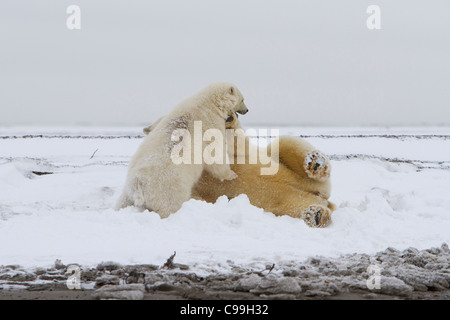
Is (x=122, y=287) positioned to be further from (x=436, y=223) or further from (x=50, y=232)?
(x=436, y=223)

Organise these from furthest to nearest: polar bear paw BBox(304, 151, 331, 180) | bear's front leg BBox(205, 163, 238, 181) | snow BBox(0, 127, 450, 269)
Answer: polar bear paw BBox(304, 151, 331, 180)
bear's front leg BBox(205, 163, 238, 181)
snow BBox(0, 127, 450, 269)

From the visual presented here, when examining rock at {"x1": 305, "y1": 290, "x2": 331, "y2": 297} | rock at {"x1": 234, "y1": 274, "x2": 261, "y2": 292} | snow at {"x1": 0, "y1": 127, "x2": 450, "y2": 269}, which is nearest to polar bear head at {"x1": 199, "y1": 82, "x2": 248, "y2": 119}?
snow at {"x1": 0, "y1": 127, "x2": 450, "y2": 269}

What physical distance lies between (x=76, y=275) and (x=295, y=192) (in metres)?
3.51

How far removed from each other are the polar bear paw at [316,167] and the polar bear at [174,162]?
3.17 feet

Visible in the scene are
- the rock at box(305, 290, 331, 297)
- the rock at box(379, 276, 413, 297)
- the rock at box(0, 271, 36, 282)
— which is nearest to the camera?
the rock at box(305, 290, 331, 297)

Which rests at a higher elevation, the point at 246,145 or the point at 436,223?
the point at 246,145

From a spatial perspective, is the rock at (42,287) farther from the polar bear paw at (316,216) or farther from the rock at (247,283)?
the polar bear paw at (316,216)

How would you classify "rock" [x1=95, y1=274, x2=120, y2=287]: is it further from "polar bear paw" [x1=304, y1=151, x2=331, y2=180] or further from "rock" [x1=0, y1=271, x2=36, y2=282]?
"polar bear paw" [x1=304, y1=151, x2=331, y2=180]

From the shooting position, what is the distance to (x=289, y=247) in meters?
5.29

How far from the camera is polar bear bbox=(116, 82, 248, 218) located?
628 cm

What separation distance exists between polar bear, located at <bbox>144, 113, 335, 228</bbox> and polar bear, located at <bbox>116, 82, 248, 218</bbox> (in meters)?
0.17

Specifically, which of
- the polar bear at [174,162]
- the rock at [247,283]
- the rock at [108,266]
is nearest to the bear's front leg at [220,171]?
the polar bear at [174,162]

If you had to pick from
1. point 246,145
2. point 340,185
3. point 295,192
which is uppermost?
point 246,145
